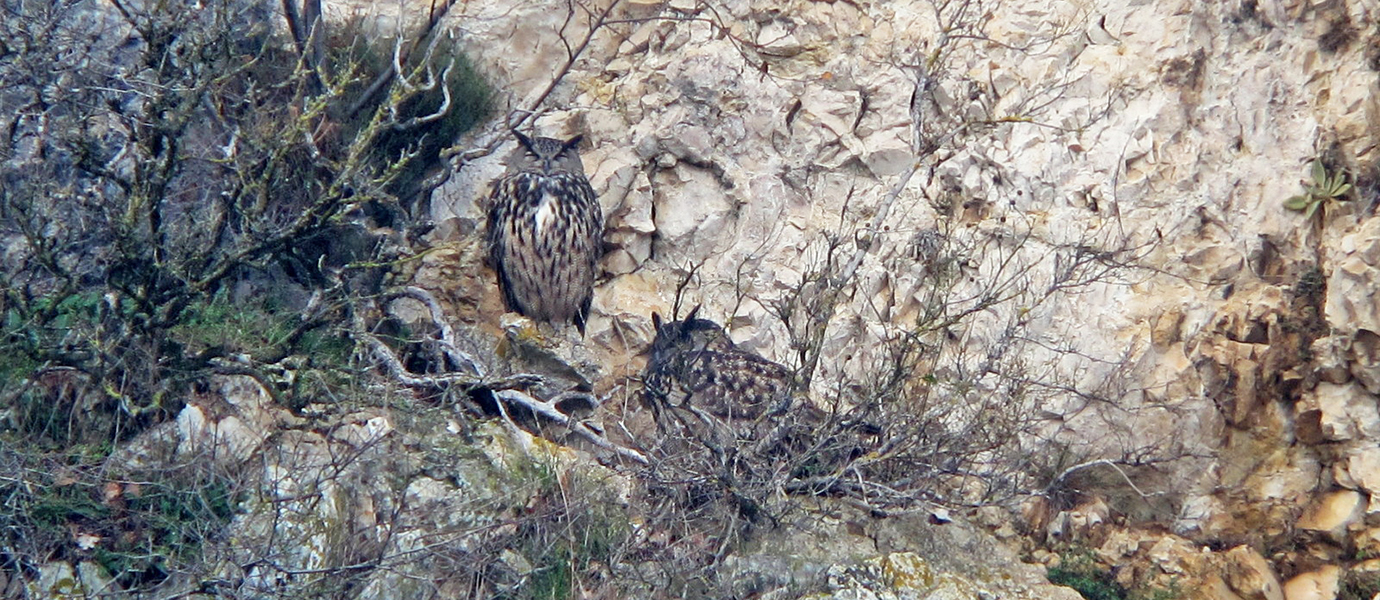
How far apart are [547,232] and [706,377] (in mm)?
1127

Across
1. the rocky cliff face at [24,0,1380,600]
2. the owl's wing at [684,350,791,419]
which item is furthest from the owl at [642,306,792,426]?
the rocky cliff face at [24,0,1380,600]

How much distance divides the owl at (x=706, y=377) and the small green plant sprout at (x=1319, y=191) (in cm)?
220

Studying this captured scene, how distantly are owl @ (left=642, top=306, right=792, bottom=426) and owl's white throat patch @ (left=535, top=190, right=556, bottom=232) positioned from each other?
0.82 m

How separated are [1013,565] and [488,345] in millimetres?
2428

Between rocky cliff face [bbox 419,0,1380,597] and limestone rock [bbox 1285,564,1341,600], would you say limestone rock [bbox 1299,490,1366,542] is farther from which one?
limestone rock [bbox 1285,564,1341,600]

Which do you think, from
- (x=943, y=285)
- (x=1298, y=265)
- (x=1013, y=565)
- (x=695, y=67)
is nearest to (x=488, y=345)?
(x=695, y=67)

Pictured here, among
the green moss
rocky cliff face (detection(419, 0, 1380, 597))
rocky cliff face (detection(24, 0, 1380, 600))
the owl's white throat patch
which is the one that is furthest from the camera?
the owl's white throat patch

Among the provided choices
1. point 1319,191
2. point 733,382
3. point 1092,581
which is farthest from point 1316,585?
point 733,382

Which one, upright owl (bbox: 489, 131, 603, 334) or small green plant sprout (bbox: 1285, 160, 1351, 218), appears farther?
upright owl (bbox: 489, 131, 603, 334)

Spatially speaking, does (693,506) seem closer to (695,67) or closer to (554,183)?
(554,183)

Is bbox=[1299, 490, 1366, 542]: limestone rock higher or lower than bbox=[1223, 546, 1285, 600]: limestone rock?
higher

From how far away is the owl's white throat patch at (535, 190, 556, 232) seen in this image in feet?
17.4

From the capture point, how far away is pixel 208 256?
4.15 meters

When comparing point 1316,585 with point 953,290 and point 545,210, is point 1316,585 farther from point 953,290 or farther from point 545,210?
point 545,210
